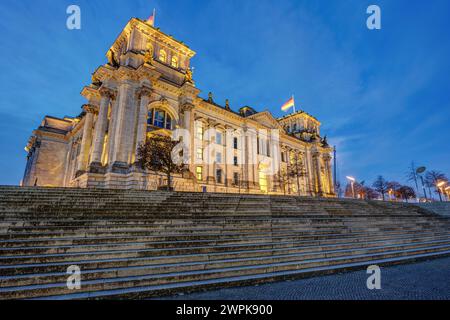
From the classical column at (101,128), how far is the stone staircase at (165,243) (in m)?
14.8

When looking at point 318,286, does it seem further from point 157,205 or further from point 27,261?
point 157,205

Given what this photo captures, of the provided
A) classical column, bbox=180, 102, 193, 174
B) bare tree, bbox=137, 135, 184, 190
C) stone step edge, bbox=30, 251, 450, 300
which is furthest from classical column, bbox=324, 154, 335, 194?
stone step edge, bbox=30, 251, 450, 300

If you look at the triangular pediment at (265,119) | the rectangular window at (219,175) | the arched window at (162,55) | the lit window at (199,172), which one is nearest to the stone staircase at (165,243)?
the lit window at (199,172)

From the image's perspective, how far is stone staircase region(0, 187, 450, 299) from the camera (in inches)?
216

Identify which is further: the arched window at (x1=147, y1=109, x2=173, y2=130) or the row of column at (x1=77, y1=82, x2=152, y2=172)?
the arched window at (x1=147, y1=109, x2=173, y2=130)

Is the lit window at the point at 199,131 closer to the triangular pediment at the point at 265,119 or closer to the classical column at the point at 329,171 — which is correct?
the triangular pediment at the point at 265,119

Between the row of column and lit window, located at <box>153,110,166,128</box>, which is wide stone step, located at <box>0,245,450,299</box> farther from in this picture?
lit window, located at <box>153,110,166,128</box>

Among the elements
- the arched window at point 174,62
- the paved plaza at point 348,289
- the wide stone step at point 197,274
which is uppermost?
the arched window at point 174,62

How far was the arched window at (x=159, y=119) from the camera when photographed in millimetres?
A: 29375

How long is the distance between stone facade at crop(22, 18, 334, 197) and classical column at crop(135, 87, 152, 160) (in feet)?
0.38

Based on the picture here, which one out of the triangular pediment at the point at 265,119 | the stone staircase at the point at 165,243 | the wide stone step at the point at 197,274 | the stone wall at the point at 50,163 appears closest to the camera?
the wide stone step at the point at 197,274

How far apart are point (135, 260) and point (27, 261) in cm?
265
